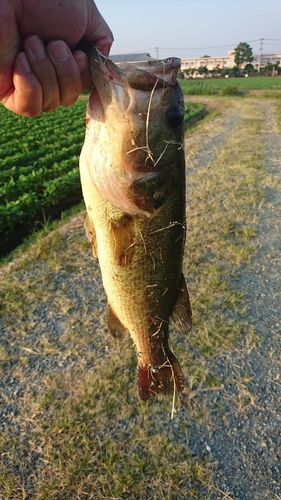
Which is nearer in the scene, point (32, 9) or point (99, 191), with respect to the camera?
point (32, 9)

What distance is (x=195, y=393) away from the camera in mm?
3572

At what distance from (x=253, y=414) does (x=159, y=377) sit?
1393 millimetres

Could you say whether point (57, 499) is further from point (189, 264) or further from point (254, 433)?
point (189, 264)

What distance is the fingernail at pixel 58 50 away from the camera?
1508 mm

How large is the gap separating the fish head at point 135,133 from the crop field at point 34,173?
5.39 metres

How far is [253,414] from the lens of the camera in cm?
339

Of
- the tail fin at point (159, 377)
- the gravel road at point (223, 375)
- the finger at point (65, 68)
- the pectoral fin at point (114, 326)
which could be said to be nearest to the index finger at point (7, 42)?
the finger at point (65, 68)

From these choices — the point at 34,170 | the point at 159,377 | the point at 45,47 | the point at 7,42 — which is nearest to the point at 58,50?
the point at 45,47

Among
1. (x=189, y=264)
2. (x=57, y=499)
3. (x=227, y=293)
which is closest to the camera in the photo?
(x=57, y=499)

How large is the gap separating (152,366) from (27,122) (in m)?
18.8

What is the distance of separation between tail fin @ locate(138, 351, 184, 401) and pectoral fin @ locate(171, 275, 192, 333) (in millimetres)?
310

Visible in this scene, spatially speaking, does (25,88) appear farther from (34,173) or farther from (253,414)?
(34,173)

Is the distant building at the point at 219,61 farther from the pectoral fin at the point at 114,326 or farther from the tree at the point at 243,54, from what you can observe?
the pectoral fin at the point at 114,326

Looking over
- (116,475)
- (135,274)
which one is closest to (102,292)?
(116,475)
